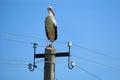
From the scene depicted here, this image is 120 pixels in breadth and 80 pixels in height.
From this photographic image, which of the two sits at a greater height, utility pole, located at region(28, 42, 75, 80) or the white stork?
the white stork

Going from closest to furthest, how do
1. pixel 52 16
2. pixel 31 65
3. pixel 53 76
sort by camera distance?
pixel 53 76
pixel 31 65
pixel 52 16

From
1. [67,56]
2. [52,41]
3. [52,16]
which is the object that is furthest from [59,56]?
[52,16]

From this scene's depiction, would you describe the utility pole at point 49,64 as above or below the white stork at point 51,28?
below

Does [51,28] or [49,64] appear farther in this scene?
[51,28]

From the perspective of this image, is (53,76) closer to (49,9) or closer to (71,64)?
(71,64)

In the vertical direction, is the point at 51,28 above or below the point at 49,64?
above

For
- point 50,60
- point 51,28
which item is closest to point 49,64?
point 50,60

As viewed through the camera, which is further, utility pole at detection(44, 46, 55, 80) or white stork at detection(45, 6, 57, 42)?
white stork at detection(45, 6, 57, 42)

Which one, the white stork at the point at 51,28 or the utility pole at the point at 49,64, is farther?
the white stork at the point at 51,28

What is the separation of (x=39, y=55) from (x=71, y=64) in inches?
51.5

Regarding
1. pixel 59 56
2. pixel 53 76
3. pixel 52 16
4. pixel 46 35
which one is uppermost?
Answer: pixel 52 16

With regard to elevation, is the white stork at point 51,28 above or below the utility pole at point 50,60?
above

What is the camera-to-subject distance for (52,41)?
13.0 metres

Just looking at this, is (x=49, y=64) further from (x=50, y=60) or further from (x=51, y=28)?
(x=51, y=28)
